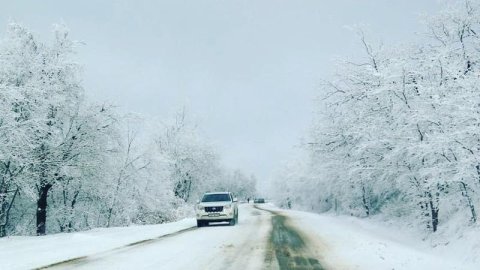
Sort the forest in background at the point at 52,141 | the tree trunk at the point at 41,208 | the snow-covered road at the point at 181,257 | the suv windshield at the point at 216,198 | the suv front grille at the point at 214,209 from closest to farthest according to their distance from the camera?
the snow-covered road at the point at 181,257 < the forest in background at the point at 52,141 < the tree trunk at the point at 41,208 < the suv front grille at the point at 214,209 < the suv windshield at the point at 216,198

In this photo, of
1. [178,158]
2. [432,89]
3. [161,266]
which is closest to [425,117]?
[432,89]

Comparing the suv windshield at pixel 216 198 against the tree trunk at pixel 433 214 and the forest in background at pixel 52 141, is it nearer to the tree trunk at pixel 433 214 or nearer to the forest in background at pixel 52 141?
the forest in background at pixel 52 141

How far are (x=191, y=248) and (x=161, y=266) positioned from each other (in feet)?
13.4

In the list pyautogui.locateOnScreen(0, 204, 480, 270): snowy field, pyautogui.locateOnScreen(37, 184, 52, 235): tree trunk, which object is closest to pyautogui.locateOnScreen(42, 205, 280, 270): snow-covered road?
pyautogui.locateOnScreen(0, 204, 480, 270): snowy field

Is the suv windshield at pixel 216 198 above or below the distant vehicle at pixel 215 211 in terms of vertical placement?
above

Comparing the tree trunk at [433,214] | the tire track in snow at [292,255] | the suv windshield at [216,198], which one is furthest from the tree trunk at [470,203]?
the suv windshield at [216,198]

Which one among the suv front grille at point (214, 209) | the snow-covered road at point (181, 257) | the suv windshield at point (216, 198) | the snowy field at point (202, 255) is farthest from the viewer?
the suv windshield at point (216, 198)

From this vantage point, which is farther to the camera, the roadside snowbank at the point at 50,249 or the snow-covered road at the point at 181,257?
the roadside snowbank at the point at 50,249

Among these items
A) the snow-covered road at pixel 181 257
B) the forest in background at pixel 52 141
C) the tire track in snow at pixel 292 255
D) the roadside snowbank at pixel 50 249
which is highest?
the forest in background at pixel 52 141

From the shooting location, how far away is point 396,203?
3444 cm

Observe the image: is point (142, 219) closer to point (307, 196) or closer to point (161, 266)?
point (161, 266)

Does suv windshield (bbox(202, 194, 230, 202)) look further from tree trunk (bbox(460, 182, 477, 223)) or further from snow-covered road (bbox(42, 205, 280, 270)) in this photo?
tree trunk (bbox(460, 182, 477, 223))

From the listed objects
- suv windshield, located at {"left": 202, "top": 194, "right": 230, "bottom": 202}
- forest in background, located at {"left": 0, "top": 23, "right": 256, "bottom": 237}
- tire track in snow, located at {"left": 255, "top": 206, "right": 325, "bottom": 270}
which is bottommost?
tire track in snow, located at {"left": 255, "top": 206, "right": 325, "bottom": 270}

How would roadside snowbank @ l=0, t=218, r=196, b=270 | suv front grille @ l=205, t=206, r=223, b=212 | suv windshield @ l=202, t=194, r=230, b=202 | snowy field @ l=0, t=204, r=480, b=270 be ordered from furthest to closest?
suv windshield @ l=202, t=194, r=230, b=202 < suv front grille @ l=205, t=206, r=223, b=212 < roadside snowbank @ l=0, t=218, r=196, b=270 < snowy field @ l=0, t=204, r=480, b=270
